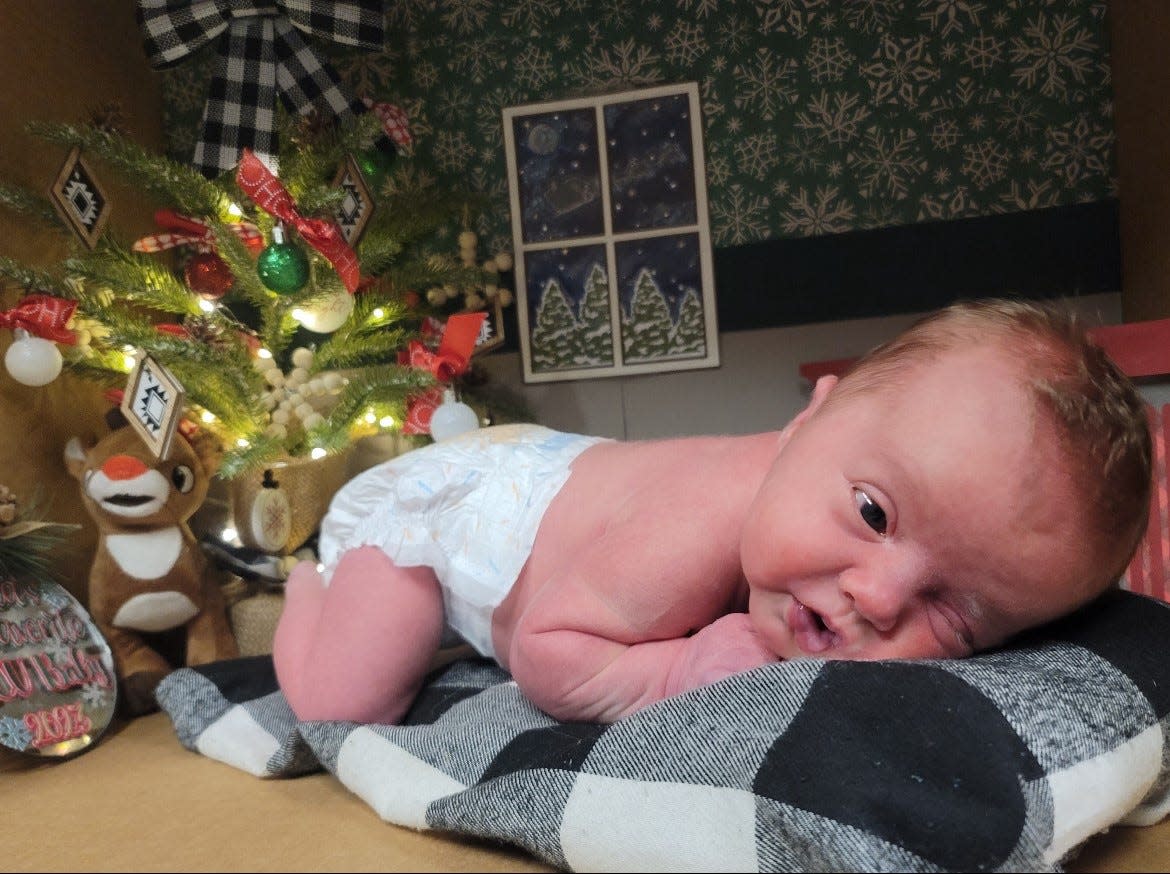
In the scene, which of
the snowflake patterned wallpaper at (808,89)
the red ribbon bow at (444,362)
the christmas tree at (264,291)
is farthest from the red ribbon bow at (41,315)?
the snowflake patterned wallpaper at (808,89)

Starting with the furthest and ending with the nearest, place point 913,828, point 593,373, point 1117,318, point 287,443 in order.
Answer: point 593,373, point 1117,318, point 287,443, point 913,828

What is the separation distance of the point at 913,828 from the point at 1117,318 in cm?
146

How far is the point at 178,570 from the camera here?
141 centimetres

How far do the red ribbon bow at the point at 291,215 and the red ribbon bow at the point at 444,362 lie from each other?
19 cm

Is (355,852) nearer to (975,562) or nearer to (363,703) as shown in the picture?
(363,703)

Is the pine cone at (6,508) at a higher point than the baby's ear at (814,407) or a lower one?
lower

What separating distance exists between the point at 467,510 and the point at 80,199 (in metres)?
0.87

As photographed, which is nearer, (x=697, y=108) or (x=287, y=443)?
(x=287, y=443)

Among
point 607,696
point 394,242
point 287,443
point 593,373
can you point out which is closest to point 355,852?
point 607,696

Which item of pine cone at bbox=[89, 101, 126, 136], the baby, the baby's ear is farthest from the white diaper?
pine cone at bbox=[89, 101, 126, 136]

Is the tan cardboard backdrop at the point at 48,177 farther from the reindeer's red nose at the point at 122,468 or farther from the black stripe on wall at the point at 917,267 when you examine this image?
the black stripe on wall at the point at 917,267

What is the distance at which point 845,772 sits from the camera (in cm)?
64

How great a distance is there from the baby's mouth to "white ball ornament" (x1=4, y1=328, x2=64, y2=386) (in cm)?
110

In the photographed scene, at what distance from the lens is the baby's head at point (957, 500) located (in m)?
0.73
